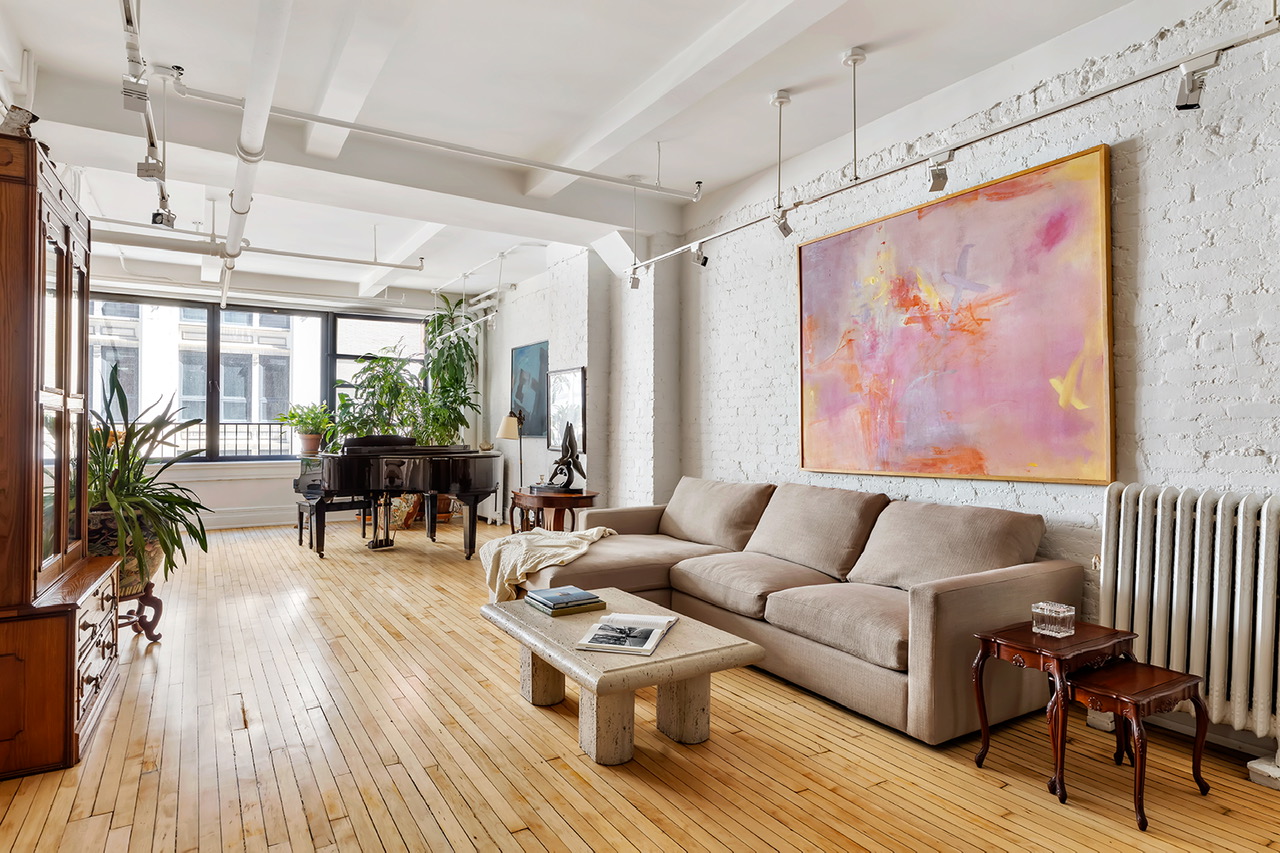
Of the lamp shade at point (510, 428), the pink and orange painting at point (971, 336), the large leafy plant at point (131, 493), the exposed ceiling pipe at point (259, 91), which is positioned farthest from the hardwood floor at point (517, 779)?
the lamp shade at point (510, 428)

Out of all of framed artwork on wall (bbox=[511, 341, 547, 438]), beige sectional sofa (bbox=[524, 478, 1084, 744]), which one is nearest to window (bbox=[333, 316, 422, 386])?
framed artwork on wall (bbox=[511, 341, 547, 438])

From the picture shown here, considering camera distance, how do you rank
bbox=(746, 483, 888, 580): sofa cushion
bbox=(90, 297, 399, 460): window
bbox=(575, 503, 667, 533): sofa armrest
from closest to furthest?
bbox=(746, 483, 888, 580): sofa cushion → bbox=(575, 503, 667, 533): sofa armrest → bbox=(90, 297, 399, 460): window

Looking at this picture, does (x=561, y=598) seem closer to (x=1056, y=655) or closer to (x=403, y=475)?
(x=1056, y=655)

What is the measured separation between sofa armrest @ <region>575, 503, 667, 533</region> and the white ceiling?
2178 millimetres

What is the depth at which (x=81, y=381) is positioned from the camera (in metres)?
3.23

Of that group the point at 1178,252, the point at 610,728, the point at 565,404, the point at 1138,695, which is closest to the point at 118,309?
the point at 565,404

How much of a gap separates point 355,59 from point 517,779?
10.0 ft

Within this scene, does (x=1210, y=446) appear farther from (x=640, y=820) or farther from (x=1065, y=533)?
(x=640, y=820)

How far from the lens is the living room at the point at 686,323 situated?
229cm

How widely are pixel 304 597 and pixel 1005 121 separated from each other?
5.08 m

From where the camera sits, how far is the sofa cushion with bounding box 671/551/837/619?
137 inches

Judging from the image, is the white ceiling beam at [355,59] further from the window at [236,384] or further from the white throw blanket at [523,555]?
the window at [236,384]

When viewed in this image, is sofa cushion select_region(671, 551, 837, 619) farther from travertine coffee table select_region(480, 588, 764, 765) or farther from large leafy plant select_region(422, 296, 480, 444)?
large leafy plant select_region(422, 296, 480, 444)

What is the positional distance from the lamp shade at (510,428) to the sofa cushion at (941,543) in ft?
13.3
